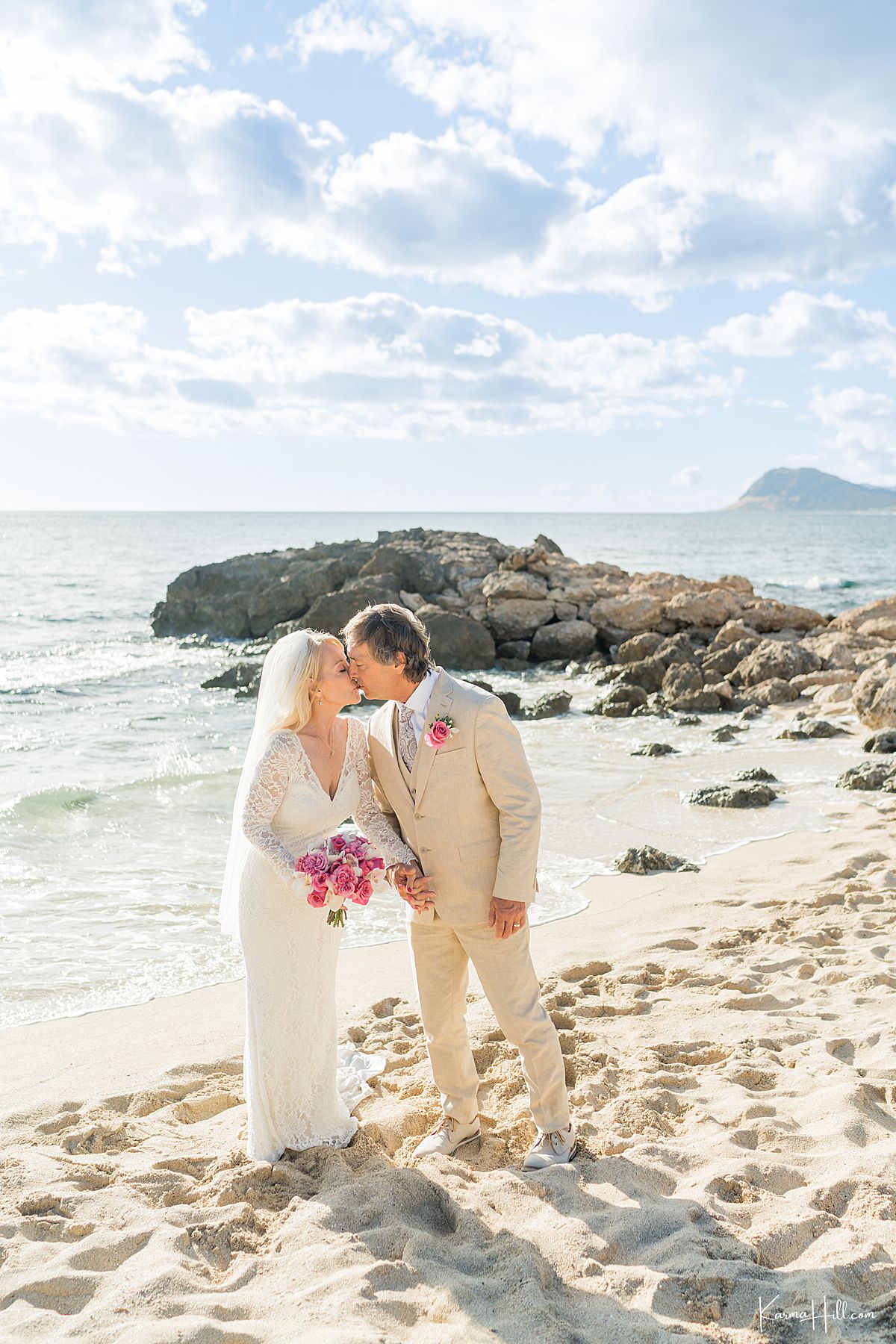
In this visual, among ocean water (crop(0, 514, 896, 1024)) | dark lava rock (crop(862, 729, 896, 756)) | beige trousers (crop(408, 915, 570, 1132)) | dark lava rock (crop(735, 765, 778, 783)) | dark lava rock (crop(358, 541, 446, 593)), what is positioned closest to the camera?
beige trousers (crop(408, 915, 570, 1132))

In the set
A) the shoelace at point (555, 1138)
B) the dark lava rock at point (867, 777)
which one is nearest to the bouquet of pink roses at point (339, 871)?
the shoelace at point (555, 1138)

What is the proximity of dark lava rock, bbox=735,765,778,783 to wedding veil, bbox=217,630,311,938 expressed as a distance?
8.24m

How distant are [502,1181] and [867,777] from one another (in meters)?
8.14

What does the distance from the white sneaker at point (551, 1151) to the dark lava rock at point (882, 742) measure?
9.50 m

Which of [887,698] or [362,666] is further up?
[362,666]

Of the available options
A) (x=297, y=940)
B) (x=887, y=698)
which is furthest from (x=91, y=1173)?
(x=887, y=698)

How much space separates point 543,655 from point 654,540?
3107 inches

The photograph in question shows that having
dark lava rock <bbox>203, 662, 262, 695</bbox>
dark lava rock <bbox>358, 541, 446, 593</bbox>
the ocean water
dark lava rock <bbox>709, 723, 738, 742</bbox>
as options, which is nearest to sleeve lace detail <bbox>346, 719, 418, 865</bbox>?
the ocean water

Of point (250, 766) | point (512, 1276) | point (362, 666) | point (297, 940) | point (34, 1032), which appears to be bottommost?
point (34, 1032)

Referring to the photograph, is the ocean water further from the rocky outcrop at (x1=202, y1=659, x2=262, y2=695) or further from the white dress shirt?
the white dress shirt

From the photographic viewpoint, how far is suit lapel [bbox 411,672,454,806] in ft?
13.2

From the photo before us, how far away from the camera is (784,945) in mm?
6430

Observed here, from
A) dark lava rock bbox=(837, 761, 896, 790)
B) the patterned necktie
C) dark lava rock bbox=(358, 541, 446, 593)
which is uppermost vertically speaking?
dark lava rock bbox=(358, 541, 446, 593)

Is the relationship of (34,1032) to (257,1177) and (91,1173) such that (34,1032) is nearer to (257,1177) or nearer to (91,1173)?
(91,1173)
